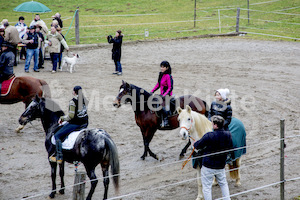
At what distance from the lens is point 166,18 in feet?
101

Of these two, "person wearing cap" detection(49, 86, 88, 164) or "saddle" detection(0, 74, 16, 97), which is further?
"saddle" detection(0, 74, 16, 97)

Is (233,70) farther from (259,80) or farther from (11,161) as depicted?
(11,161)

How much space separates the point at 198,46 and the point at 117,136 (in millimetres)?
11913

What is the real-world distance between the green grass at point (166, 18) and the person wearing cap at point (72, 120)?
1527cm

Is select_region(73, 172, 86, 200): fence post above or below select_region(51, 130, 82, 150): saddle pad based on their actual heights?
below

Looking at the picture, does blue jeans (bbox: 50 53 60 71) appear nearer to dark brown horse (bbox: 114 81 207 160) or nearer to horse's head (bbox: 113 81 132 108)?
dark brown horse (bbox: 114 81 207 160)

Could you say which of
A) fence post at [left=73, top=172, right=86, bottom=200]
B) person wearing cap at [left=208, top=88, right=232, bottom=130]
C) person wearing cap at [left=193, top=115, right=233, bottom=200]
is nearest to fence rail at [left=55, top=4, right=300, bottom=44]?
person wearing cap at [left=208, top=88, right=232, bottom=130]

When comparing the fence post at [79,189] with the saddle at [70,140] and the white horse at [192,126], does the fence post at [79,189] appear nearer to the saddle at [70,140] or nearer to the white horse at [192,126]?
the saddle at [70,140]

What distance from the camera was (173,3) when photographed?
3628 centimetres

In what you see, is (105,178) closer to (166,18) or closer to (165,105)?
(165,105)

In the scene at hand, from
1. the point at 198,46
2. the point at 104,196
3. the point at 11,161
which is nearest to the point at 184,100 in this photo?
the point at 104,196

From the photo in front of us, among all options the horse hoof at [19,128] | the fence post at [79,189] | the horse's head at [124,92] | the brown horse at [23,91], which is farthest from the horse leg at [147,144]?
the horse hoof at [19,128]

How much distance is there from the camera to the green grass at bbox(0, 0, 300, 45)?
983 inches

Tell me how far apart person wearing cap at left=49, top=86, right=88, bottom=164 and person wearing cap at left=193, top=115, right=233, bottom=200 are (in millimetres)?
2485
